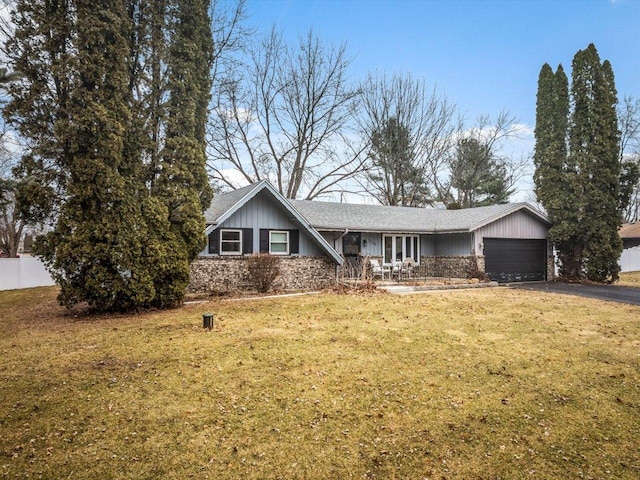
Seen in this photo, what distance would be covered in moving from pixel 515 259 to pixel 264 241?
1404cm

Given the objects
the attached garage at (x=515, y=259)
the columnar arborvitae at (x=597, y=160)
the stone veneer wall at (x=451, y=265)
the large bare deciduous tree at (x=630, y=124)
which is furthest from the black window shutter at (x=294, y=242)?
the large bare deciduous tree at (x=630, y=124)

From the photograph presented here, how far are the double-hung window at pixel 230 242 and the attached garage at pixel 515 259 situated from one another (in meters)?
12.9

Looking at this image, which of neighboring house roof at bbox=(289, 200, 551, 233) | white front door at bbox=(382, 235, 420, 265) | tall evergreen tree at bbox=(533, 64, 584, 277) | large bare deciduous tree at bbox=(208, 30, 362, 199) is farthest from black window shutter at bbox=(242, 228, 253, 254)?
tall evergreen tree at bbox=(533, 64, 584, 277)

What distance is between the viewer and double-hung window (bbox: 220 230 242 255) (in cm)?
1516

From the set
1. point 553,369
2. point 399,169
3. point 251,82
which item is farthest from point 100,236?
point 399,169

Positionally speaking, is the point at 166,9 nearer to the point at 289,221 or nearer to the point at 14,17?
the point at 14,17

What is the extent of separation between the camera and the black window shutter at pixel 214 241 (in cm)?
1483

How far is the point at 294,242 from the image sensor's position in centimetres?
1652

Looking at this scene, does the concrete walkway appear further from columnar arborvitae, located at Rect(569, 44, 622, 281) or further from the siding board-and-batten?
columnar arborvitae, located at Rect(569, 44, 622, 281)

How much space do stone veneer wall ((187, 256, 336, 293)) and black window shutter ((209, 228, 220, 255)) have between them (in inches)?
13.0

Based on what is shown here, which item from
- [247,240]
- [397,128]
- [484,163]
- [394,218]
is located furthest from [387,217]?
[484,163]

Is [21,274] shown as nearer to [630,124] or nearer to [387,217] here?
[387,217]

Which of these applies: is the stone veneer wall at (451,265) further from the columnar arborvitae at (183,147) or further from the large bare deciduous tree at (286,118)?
the columnar arborvitae at (183,147)

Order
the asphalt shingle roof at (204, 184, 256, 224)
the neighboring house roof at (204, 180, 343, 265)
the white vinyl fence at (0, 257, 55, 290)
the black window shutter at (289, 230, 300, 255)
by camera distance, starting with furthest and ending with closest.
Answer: the black window shutter at (289, 230, 300, 255) < the white vinyl fence at (0, 257, 55, 290) < the asphalt shingle roof at (204, 184, 256, 224) < the neighboring house roof at (204, 180, 343, 265)
